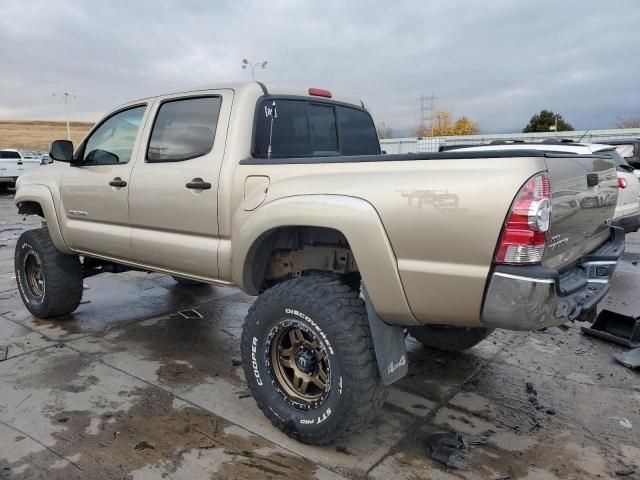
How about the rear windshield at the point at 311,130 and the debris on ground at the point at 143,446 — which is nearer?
the debris on ground at the point at 143,446

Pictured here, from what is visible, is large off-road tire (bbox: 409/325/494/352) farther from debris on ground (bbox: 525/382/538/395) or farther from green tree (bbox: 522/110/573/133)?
green tree (bbox: 522/110/573/133)

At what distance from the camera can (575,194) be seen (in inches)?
98.4

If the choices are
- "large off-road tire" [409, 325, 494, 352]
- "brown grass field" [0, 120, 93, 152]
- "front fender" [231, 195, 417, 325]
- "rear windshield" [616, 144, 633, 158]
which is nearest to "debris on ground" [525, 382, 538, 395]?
"large off-road tire" [409, 325, 494, 352]

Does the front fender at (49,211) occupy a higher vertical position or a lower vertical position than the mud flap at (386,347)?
higher

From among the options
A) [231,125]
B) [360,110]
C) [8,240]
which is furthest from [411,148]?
[231,125]

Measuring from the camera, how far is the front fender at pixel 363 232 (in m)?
2.46

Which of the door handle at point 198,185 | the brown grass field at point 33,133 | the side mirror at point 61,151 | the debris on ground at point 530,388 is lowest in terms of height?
the debris on ground at point 530,388

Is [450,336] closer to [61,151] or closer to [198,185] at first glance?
[198,185]

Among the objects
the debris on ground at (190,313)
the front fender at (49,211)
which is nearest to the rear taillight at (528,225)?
the debris on ground at (190,313)

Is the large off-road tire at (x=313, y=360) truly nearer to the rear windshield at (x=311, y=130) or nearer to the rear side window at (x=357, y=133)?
the rear windshield at (x=311, y=130)

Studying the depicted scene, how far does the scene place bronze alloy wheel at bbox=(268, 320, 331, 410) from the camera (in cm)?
284

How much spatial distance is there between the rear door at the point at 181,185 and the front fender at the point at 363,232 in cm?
66

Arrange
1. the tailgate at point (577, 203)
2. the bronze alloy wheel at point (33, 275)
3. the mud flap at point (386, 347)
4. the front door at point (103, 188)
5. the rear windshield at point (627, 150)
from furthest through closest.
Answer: the rear windshield at point (627, 150) → the bronze alloy wheel at point (33, 275) → the front door at point (103, 188) → the mud flap at point (386, 347) → the tailgate at point (577, 203)

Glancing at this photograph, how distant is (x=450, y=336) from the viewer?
3973 mm
